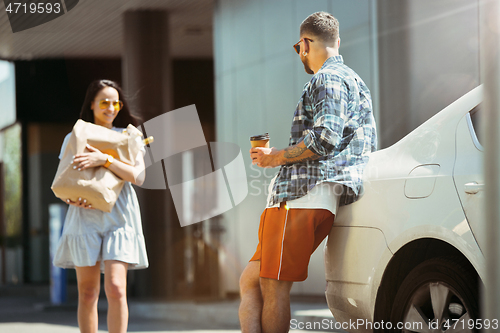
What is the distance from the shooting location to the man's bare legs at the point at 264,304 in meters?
3.05

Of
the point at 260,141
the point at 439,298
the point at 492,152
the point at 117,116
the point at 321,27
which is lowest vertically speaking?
the point at 439,298

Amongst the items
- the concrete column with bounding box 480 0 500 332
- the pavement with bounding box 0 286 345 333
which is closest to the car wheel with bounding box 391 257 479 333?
the concrete column with bounding box 480 0 500 332

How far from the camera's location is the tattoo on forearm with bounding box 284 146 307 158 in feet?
9.96

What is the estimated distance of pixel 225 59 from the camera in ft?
32.0

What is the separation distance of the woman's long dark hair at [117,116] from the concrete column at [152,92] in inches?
232

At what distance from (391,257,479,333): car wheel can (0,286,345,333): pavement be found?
281cm

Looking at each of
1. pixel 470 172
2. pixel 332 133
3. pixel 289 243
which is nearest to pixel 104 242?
pixel 289 243

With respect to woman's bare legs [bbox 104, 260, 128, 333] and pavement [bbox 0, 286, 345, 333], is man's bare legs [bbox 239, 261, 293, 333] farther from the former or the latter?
pavement [bbox 0, 286, 345, 333]

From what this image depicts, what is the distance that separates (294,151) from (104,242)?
151cm

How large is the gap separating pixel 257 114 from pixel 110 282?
5.41 meters

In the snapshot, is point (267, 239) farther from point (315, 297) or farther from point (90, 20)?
point (90, 20)

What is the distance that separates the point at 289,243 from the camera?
3.02 m

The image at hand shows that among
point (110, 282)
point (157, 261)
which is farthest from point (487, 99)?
point (157, 261)

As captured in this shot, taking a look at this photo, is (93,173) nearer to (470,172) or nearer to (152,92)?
(470,172)
